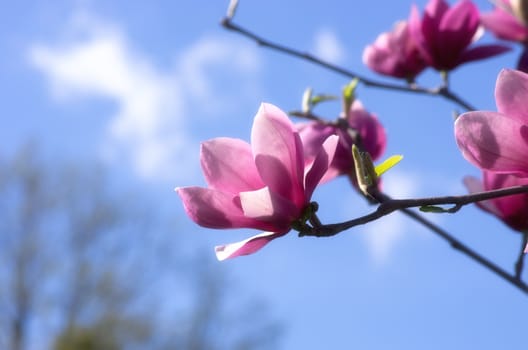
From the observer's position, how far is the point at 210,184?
1.65 ft

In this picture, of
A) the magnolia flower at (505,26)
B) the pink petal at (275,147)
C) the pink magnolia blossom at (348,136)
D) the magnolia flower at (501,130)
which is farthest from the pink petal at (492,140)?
the magnolia flower at (505,26)

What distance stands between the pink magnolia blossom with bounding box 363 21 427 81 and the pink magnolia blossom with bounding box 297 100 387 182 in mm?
58

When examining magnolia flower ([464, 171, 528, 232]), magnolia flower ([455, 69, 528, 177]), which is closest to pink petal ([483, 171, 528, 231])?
magnolia flower ([464, 171, 528, 232])

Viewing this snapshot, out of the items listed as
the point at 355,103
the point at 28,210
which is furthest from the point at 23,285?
the point at 355,103

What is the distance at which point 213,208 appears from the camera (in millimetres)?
488

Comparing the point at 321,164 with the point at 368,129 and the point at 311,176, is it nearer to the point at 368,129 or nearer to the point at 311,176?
the point at 311,176

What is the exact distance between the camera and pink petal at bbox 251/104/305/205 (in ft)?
1.58

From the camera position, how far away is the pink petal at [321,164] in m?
0.48

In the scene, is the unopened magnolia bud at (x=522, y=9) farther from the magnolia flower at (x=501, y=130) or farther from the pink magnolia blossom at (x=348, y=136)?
the pink magnolia blossom at (x=348, y=136)

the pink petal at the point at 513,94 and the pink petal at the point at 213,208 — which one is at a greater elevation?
the pink petal at the point at 213,208

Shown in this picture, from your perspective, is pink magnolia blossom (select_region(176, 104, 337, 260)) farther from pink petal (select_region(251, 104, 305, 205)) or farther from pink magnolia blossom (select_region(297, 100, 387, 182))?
pink magnolia blossom (select_region(297, 100, 387, 182))

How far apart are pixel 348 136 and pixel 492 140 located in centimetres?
38

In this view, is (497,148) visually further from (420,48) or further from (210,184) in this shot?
(420,48)

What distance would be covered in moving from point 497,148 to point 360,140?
14.0 inches
